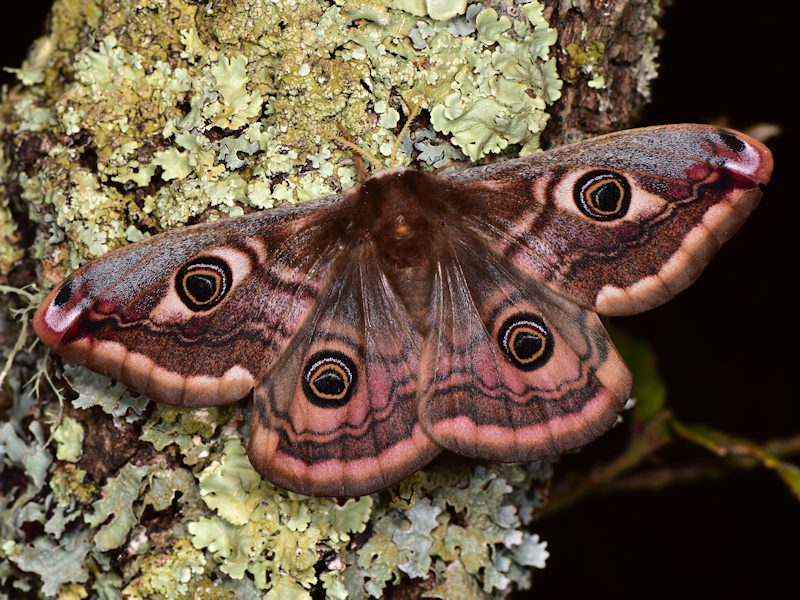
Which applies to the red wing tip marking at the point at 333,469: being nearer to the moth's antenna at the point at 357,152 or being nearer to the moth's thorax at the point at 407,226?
the moth's thorax at the point at 407,226

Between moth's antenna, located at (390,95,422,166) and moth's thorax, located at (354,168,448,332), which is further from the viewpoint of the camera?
moth's antenna, located at (390,95,422,166)

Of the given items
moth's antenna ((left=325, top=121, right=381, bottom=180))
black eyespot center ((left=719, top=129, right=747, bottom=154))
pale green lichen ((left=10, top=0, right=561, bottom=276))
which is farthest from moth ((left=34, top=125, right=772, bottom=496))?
pale green lichen ((left=10, top=0, right=561, bottom=276))

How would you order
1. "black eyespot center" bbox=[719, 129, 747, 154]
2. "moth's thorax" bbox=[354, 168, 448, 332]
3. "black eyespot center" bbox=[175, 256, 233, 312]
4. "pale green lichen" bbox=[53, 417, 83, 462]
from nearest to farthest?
"black eyespot center" bbox=[719, 129, 747, 154] → "black eyespot center" bbox=[175, 256, 233, 312] → "moth's thorax" bbox=[354, 168, 448, 332] → "pale green lichen" bbox=[53, 417, 83, 462]

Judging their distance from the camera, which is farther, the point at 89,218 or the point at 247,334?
the point at 89,218

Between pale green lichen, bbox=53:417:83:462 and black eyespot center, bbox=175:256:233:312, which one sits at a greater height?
black eyespot center, bbox=175:256:233:312

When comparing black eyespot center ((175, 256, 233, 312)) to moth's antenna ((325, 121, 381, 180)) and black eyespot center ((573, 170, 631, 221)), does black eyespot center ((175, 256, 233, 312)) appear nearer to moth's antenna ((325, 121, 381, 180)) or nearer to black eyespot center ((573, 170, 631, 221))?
moth's antenna ((325, 121, 381, 180))

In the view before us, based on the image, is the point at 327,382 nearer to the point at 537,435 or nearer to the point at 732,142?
the point at 537,435

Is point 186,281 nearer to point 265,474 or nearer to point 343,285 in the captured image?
point 343,285

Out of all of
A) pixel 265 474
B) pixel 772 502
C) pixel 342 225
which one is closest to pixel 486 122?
pixel 342 225
